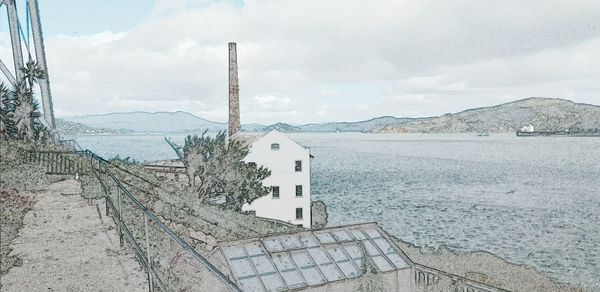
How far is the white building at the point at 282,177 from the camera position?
130 feet

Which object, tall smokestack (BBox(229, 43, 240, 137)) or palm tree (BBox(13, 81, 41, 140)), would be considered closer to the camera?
palm tree (BBox(13, 81, 41, 140))

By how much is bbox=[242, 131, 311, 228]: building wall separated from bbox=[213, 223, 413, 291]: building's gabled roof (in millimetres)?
22679

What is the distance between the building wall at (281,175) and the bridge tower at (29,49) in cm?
1675

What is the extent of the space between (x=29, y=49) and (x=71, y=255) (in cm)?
3106

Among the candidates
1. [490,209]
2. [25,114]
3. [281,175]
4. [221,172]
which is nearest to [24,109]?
[25,114]

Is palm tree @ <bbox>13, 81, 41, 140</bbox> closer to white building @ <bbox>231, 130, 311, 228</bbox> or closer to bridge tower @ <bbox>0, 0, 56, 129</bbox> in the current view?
bridge tower @ <bbox>0, 0, 56, 129</bbox>

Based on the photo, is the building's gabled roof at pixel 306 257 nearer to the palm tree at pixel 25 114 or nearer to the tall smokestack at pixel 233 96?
the palm tree at pixel 25 114

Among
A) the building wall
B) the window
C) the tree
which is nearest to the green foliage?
the tree

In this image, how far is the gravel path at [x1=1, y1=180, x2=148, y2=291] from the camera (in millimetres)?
7062

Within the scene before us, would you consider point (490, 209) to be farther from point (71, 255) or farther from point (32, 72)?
point (71, 255)

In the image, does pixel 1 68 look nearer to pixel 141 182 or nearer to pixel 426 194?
pixel 141 182

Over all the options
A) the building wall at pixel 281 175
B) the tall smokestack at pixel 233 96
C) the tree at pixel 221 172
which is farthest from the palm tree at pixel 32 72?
the tall smokestack at pixel 233 96

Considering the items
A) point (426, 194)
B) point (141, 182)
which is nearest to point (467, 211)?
point (426, 194)

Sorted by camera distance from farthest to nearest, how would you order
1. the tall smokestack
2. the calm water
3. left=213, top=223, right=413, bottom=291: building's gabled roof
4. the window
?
the tall smokestack
the calm water
the window
left=213, top=223, right=413, bottom=291: building's gabled roof
